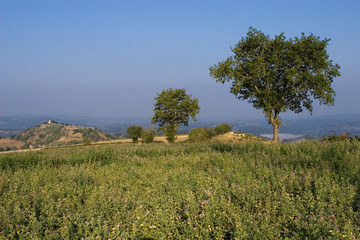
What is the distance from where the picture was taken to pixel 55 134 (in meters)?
110

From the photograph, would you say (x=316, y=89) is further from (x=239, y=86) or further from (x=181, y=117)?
(x=181, y=117)

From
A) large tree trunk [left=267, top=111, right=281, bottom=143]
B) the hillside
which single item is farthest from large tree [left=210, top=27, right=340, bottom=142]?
the hillside

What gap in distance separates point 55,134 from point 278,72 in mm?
101652

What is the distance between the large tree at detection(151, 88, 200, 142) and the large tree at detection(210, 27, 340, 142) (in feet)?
57.0

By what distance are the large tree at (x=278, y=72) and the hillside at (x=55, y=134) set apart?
250 ft

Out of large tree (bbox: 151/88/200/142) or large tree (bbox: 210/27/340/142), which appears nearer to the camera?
large tree (bbox: 210/27/340/142)

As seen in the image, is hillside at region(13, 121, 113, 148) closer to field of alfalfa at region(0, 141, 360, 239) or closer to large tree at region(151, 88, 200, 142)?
large tree at region(151, 88, 200, 142)

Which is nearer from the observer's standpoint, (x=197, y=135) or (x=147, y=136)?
(x=197, y=135)

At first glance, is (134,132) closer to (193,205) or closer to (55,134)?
(193,205)

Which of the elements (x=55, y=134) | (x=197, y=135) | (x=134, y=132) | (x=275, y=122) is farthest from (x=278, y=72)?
(x=55, y=134)

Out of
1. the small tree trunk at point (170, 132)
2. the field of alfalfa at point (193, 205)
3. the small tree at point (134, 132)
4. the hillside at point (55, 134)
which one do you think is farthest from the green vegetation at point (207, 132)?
the hillside at point (55, 134)

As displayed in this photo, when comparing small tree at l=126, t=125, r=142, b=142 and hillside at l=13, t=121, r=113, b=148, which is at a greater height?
small tree at l=126, t=125, r=142, b=142

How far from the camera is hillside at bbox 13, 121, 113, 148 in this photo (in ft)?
329

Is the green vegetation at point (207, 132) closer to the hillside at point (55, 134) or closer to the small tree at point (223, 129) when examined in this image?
the small tree at point (223, 129)
